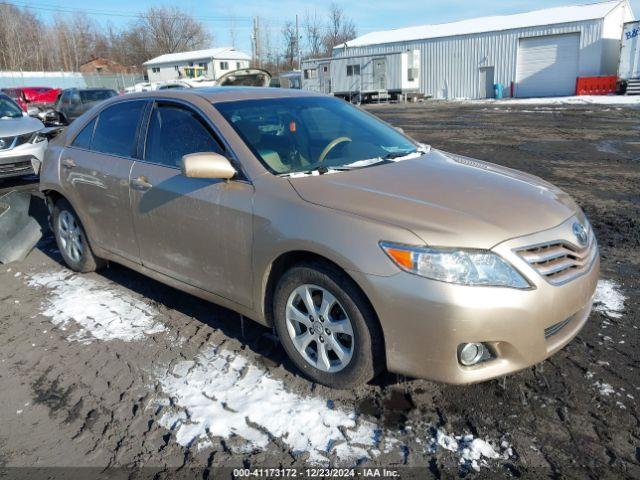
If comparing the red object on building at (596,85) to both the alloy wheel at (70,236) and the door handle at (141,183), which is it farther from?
the door handle at (141,183)

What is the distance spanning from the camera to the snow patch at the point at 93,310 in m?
3.97

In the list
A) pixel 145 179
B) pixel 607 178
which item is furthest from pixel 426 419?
pixel 607 178

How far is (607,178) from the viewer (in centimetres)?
863

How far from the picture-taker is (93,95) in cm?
2083

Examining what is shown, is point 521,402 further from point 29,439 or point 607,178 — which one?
point 607,178

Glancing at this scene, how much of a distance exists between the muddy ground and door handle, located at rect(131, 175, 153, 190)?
1047mm

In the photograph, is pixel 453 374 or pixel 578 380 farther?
pixel 578 380

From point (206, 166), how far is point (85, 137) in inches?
87.6

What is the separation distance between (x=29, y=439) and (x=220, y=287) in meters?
1.37

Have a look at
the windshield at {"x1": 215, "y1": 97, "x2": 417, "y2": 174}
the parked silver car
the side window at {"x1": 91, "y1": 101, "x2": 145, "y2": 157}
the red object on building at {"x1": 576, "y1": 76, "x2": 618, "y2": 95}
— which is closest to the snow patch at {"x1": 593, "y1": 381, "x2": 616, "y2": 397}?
the windshield at {"x1": 215, "y1": 97, "x2": 417, "y2": 174}

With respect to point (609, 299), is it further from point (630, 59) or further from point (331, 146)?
point (630, 59)

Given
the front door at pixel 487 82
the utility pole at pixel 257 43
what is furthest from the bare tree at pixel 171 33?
the front door at pixel 487 82

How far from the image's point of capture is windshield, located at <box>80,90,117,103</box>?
20422mm

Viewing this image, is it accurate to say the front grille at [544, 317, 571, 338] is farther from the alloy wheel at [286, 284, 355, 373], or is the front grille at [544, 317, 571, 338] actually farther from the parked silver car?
Result: the parked silver car
